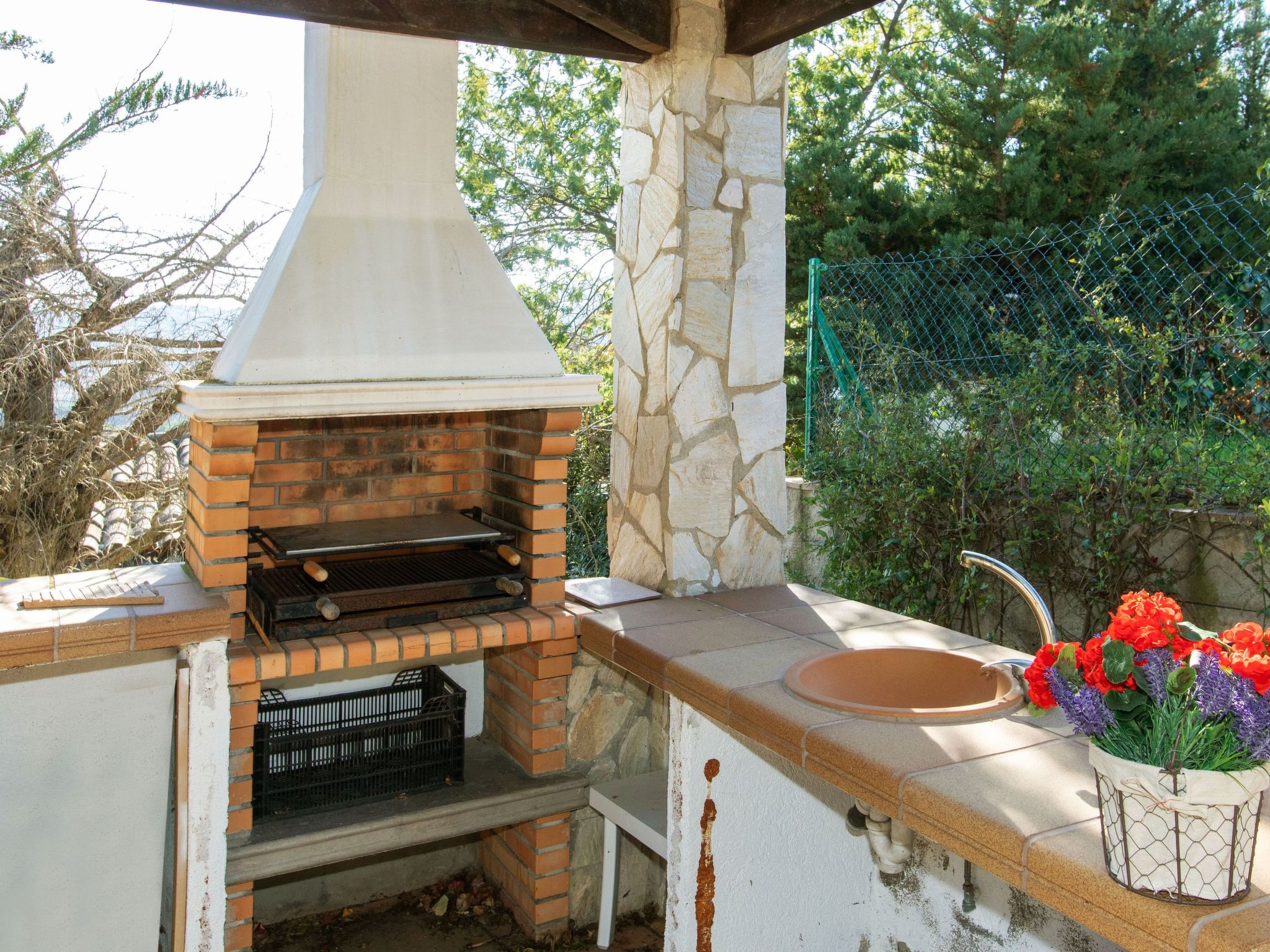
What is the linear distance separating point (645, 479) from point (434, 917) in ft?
5.44

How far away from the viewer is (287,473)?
10.8ft

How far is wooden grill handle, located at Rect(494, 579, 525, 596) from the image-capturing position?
319cm

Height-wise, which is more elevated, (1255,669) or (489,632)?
(1255,669)

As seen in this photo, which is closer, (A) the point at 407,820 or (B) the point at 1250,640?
(B) the point at 1250,640

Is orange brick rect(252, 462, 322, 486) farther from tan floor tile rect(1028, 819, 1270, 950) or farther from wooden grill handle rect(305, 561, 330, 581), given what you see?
tan floor tile rect(1028, 819, 1270, 950)

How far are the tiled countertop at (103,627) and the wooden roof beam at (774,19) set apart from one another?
2293mm

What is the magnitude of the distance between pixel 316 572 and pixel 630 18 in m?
1.93

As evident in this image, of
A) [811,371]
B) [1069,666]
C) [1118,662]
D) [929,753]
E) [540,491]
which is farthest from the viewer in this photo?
[811,371]

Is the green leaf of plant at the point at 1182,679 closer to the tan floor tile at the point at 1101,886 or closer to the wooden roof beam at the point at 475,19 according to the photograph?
the tan floor tile at the point at 1101,886

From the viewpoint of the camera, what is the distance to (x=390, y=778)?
124 inches

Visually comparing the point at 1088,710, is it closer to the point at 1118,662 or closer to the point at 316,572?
the point at 1118,662

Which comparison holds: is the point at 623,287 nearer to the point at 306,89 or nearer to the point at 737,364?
the point at 737,364

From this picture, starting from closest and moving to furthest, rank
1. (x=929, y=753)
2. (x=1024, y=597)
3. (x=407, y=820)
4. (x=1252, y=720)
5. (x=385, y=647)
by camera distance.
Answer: (x=1252, y=720), (x=929, y=753), (x=1024, y=597), (x=385, y=647), (x=407, y=820)

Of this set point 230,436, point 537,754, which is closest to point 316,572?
point 230,436
